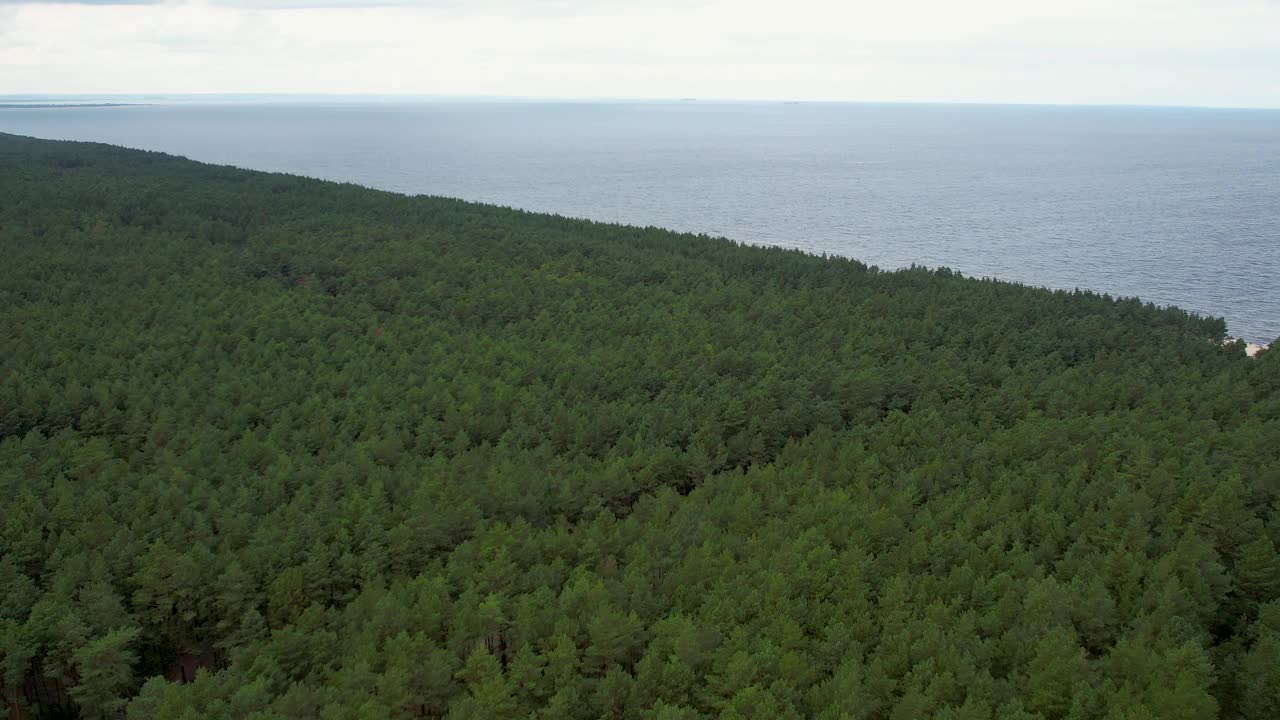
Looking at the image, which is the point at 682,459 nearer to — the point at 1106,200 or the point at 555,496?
the point at 555,496

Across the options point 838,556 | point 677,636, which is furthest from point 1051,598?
point 677,636

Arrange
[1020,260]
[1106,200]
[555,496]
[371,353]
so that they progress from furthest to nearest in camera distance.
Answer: [1106,200]
[1020,260]
[371,353]
[555,496]

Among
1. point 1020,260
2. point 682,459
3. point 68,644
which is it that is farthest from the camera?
point 1020,260

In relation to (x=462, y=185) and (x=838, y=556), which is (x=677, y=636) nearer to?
(x=838, y=556)

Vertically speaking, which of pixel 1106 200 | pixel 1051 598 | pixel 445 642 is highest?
pixel 1106 200

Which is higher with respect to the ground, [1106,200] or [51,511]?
[1106,200]

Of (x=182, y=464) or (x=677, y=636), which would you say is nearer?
(x=677, y=636)

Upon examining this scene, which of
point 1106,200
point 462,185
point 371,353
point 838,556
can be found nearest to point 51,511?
point 371,353
